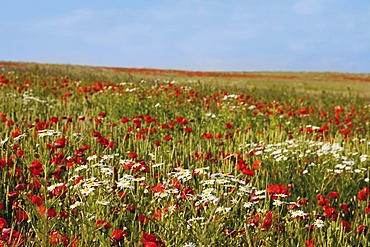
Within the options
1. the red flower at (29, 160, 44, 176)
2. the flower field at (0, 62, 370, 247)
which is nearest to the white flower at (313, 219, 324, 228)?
the flower field at (0, 62, 370, 247)

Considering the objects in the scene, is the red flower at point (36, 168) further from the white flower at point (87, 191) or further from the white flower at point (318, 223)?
the white flower at point (318, 223)

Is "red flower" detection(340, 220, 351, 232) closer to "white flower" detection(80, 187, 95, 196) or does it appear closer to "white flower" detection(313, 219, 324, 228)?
"white flower" detection(313, 219, 324, 228)

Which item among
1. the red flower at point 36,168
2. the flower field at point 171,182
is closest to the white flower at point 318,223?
the flower field at point 171,182

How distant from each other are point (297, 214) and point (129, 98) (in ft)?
20.4

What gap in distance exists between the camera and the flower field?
8.89 ft

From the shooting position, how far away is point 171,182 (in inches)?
154

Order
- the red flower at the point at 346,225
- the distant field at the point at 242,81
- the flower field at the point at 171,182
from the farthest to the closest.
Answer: the distant field at the point at 242,81
the red flower at the point at 346,225
the flower field at the point at 171,182

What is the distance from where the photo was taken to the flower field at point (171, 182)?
2.71 meters

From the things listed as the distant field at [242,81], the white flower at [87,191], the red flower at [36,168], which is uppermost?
the red flower at [36,168]

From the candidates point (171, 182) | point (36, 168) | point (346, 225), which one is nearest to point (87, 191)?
point (36, 168)

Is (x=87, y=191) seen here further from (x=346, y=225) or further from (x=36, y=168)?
(x=346, y=225)

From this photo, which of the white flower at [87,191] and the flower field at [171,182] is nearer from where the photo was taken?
the flower field at [171,182]

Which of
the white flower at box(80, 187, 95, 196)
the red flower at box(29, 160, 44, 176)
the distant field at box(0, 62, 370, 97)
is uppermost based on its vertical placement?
the red flower at box(29, 160, 44, 176)

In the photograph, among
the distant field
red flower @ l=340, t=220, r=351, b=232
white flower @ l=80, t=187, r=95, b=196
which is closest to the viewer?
white flower @ l=80, t=187, r=95, b=196
